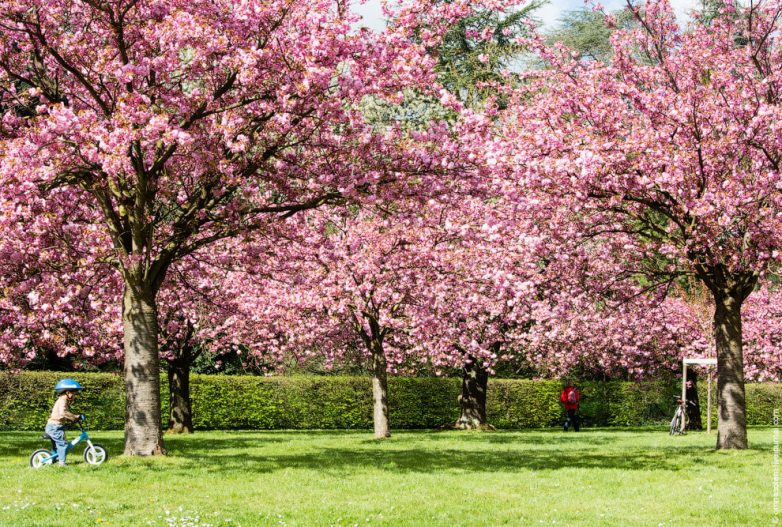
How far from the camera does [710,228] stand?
48.6 feet

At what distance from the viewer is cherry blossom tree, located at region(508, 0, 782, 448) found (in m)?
14.7

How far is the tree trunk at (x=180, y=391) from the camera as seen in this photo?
86.6ft

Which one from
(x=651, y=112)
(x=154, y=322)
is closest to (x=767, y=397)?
(x=651, y=112)

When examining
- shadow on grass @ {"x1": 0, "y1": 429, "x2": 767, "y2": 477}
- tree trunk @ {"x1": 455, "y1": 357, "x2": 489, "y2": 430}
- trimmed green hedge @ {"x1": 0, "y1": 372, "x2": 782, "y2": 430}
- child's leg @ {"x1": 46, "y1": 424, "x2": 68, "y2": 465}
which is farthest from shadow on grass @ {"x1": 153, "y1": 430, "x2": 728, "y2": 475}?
trimmed green hedge @ {"x1": 0, "y1": 372, "x2": 782, "y2": 430}

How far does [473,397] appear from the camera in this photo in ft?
99.4

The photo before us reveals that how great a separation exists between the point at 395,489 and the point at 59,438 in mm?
5830

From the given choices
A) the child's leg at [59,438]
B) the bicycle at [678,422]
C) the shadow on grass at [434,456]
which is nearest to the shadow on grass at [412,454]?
the shadow on grass at [434,456]

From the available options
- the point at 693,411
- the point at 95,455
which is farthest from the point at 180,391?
the point at 693,411

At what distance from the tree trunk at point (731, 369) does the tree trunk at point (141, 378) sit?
11381 millimetres

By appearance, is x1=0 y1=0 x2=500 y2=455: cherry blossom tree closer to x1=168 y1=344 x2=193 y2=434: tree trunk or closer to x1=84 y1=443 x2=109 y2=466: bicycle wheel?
x1=84 y1=443 x2=109 y2=466: bicycle wheel

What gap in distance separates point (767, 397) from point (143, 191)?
106 feet

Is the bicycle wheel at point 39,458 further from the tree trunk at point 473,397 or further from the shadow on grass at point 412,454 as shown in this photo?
the tree trunk at point 473,397

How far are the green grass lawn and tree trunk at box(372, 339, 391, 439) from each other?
5.50 m

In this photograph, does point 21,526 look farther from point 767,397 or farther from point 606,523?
point 767,397
